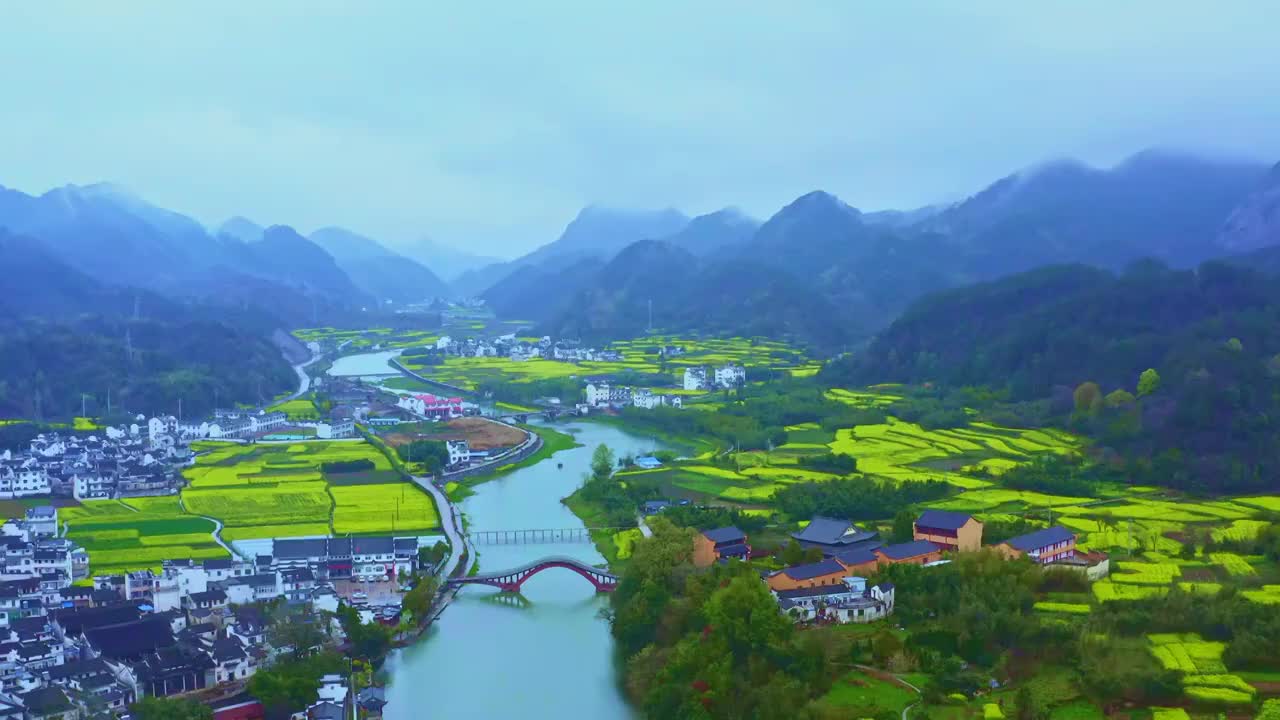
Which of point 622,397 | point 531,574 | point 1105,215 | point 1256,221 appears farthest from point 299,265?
point 531,574

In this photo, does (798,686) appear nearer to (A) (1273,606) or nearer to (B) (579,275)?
(A) (1273,606)

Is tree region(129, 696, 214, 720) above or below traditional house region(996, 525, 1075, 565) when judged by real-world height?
below

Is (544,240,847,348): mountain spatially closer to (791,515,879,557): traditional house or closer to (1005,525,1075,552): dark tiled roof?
(791,515,879,557): traditional house

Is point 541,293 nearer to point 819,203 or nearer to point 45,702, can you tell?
point 819,203

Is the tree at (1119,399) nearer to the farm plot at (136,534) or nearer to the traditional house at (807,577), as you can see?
the traditional house at (807,577)

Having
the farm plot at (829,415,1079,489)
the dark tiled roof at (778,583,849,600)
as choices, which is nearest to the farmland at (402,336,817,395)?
the farm plot at (829,415,1079,489)

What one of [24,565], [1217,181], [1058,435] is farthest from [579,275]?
[24,565]
